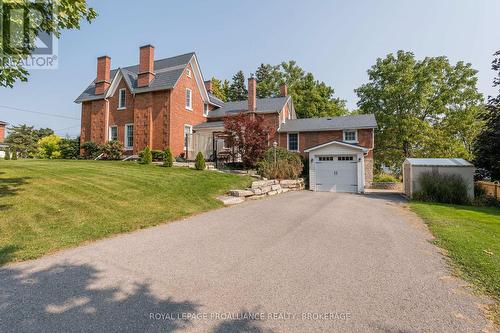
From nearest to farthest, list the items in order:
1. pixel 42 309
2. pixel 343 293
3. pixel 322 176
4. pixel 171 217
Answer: pixel 42 309
pixel 343 293
pixel 171 217
pixel 322 176

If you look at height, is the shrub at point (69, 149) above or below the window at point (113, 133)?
below

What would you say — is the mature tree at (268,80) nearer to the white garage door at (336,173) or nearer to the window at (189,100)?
the window at (189,100)

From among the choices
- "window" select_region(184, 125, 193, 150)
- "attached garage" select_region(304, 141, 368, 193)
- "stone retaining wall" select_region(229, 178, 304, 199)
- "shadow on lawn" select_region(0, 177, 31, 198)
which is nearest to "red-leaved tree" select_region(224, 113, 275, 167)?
"stone retaining wall" select_region(229, 178, 304, 199)

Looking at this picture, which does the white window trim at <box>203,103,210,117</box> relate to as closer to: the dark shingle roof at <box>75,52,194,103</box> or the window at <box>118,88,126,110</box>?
the dark shingle roof at <box>75,52,194,103</box>

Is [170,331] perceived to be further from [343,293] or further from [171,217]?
[171,217]

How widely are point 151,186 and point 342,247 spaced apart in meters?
7.95

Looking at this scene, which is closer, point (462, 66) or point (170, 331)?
point (170, 331)

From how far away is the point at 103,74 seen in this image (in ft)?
74.8

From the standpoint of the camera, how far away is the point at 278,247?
534 cm

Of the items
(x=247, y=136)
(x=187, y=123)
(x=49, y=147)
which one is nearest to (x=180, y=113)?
(x=187, y=123)

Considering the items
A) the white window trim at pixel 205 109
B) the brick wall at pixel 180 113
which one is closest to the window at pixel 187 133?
the brick wall at pixel 180 113

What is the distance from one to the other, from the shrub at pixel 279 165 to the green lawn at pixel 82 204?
4536 mm

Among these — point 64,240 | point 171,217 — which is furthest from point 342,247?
point 64,240

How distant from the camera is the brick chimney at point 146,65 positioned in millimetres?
20594
